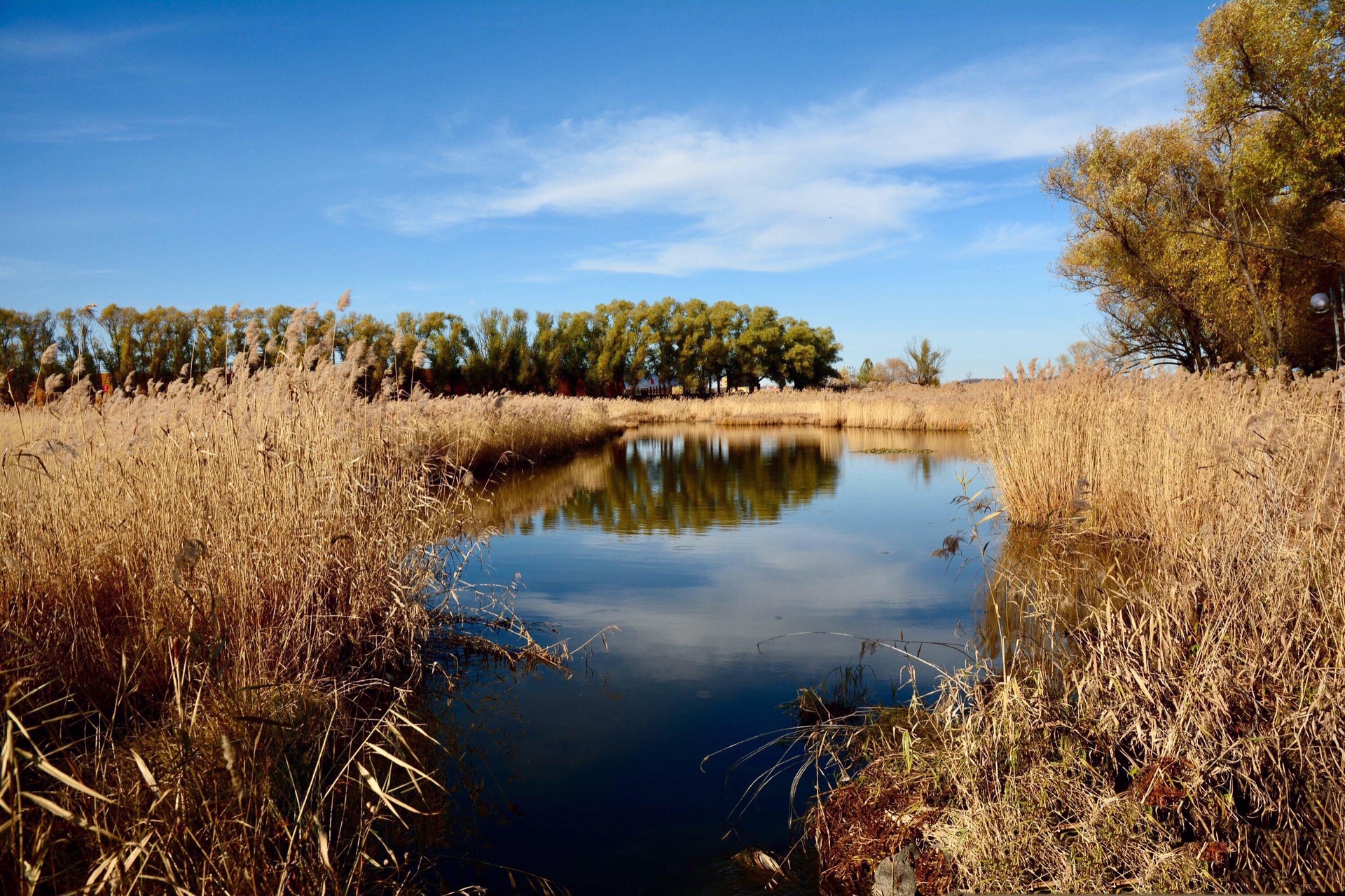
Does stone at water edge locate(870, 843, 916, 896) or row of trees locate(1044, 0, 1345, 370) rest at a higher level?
row of trees locate(1044, 0, 1345, 370)

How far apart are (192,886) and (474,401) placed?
12744 millimetres

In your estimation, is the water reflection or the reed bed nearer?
the water reflection

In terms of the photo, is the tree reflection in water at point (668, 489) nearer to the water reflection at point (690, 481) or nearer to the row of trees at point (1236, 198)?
the water reflection at point (690, 481)

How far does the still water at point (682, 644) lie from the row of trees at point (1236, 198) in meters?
9.48

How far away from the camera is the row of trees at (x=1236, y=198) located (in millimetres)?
13664

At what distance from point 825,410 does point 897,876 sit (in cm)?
2498

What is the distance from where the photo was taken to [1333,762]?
2.25m

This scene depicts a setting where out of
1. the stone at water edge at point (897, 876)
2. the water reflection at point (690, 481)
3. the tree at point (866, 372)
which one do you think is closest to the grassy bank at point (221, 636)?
the stone at water edge at point (897, 876)

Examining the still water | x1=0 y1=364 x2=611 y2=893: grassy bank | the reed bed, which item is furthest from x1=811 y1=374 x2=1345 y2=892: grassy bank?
the reed bed

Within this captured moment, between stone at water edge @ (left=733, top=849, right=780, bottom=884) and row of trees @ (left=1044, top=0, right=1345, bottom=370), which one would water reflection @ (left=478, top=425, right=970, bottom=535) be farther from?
row of trees @ (left=1044, top=0, right=1345, bottom=370)

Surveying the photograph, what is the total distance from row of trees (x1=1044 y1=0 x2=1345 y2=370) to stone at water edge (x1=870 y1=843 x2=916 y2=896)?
14.5 metres

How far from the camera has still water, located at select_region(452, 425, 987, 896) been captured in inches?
104

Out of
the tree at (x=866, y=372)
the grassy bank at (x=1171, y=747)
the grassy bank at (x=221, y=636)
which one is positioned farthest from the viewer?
the tree at (x=866, y=372)

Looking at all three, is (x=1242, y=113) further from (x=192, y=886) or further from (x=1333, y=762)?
(x=192, y=886)
